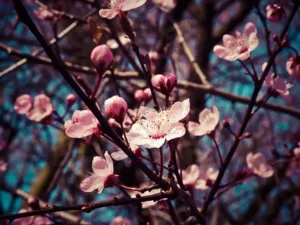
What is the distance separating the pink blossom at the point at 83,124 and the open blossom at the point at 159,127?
0.30 feet

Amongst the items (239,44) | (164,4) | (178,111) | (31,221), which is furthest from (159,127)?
(164,4)

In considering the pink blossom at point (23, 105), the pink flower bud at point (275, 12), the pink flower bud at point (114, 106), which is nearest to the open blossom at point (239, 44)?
the pink flower bud at point (275, 12)

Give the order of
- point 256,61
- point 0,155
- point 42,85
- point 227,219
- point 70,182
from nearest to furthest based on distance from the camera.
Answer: point 227,219 → point 0,155 → point 70,182 → point 42,85 → point 256,61

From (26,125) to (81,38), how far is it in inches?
44.2

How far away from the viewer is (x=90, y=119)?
0.86 meters

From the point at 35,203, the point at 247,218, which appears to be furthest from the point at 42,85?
the point at 35,203

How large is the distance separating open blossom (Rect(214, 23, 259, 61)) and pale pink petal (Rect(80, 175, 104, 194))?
55 cm

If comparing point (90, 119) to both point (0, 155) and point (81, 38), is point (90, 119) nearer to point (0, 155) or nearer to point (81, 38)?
point (0, 155)

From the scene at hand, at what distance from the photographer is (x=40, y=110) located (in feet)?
4.42

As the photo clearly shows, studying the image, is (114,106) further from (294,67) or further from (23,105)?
(23,105)

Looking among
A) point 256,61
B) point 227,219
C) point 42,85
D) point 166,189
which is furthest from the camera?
point 256,61

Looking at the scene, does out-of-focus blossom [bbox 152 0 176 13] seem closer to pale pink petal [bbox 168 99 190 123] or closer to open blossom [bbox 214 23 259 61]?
open blossom [bbox 214 23 259 61]

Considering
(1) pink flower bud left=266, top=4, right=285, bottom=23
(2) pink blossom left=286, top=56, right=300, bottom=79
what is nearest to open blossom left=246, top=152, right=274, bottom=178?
(2) pink blossom left=286, top=56, right=300, bottom=79

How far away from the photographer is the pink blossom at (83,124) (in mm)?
850
